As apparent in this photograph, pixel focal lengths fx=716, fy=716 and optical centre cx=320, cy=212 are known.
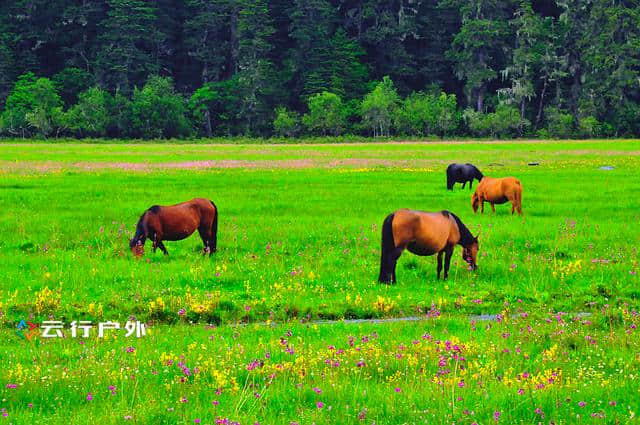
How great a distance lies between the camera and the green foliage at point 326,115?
106 m

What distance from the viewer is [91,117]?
102188 mm

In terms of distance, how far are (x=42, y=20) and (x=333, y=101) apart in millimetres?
55889

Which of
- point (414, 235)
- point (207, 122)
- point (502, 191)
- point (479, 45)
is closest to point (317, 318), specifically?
point (414, 235)

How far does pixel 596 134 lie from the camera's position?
106 m

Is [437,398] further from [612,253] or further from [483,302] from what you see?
[612,253]

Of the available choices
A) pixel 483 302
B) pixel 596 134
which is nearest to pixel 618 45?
pixel 596 134

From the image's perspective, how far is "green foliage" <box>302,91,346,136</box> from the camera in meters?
106

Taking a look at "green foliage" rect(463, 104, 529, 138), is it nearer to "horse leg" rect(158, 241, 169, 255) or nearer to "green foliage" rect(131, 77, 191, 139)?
"green foliage" rect(131, 77, 191, 139)

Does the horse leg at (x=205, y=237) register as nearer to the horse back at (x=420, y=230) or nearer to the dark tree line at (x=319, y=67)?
the horse back at (x=420, y=230)

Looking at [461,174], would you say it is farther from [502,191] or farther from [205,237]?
[205,237]

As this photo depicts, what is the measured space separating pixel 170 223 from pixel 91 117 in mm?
92400

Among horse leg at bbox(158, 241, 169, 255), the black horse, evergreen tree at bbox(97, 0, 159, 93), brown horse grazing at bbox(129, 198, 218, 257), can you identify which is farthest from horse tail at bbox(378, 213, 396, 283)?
evergreen tree at bbox(97, 0, 159, 93)

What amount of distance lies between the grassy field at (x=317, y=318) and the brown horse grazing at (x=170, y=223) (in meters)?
0.49

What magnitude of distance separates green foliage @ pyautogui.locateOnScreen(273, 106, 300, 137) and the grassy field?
270 feet
